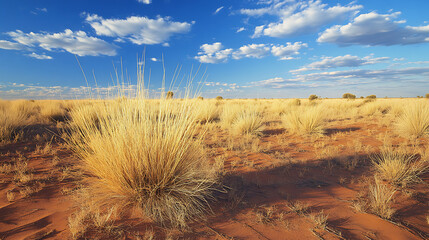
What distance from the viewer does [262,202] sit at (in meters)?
2.33

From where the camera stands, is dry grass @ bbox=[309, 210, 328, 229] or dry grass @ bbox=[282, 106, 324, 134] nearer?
dry grass @ bbox=[309, 210, 328, 229]

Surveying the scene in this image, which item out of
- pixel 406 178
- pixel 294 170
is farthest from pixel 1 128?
pixel 406 178

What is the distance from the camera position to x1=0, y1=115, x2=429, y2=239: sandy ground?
1.80 metres

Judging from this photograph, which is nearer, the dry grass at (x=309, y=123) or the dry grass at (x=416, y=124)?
the dry grass at (x=416, y=124)

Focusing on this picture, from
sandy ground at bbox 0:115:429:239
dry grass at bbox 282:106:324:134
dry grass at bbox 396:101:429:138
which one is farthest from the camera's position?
dry grass at bbox 282:106:324:134

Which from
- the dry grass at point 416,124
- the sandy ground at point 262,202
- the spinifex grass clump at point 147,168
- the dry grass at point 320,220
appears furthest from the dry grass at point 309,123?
the spinifex grass clump at point 147,168

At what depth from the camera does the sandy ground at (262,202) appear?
1.80 metres

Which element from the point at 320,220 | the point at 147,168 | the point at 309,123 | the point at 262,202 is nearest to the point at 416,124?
the point at 309,123

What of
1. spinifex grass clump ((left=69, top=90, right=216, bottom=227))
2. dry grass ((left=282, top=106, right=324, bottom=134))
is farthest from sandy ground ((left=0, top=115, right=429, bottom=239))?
dry grass ((left=282, top=106, right=324, bottom=134))

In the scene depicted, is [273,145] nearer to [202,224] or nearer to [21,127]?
[202,224]

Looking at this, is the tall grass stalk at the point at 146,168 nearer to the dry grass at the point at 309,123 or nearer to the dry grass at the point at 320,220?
the dry grass at the point at 320,220

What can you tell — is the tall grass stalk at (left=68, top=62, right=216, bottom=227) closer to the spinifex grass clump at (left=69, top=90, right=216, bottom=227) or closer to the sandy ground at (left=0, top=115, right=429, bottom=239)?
the spinifex grass clump at (left=69, top=90, right=216, bottom=227)

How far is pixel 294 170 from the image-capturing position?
11.1 ft

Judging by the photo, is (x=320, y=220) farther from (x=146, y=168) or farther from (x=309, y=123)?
(x=309, y=123)
